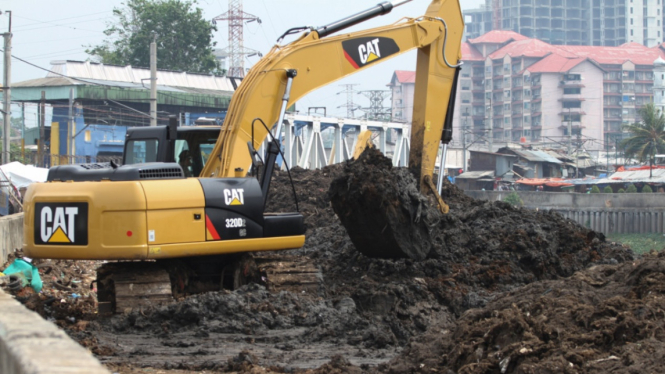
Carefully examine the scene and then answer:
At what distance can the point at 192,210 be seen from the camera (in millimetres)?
8758

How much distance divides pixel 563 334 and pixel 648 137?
67894mm

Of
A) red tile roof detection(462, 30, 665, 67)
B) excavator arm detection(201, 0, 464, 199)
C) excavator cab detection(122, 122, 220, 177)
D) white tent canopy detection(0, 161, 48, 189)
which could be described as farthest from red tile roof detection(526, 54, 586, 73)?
excavator cab detection(122, 122, 220, 177)

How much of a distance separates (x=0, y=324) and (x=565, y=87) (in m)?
124

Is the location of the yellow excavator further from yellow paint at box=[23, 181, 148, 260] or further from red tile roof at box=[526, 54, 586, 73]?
red tile roof at box=[526, 54, 586, 73]

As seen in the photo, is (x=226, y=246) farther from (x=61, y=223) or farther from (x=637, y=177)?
(x=637, y=177)

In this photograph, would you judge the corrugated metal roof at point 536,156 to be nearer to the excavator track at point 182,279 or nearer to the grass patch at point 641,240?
the grass patch at point 641,240

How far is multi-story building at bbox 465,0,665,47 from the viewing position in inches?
7062

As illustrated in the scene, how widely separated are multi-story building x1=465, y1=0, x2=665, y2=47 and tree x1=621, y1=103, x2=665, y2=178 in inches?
4690

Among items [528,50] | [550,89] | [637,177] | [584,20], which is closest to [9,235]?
[637,177]

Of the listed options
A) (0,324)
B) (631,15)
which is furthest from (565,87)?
(0,324)

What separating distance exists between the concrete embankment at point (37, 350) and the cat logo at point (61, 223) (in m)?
4.34

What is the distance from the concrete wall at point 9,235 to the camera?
14.3 meters

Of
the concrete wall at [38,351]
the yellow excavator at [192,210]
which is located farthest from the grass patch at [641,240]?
the concrete wall at [38,351]

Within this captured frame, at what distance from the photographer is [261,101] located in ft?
33.6
